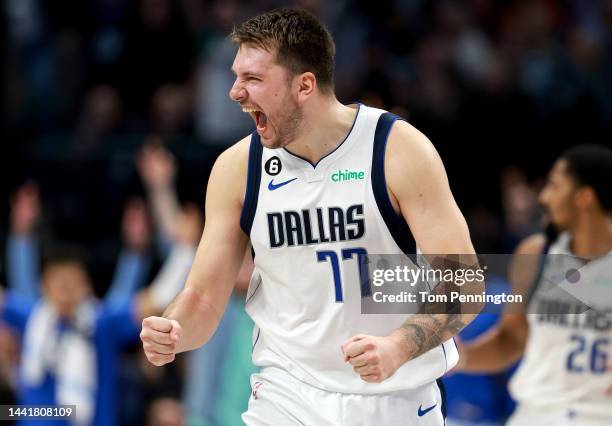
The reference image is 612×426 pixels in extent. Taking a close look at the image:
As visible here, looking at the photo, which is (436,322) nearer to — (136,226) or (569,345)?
(569,345)

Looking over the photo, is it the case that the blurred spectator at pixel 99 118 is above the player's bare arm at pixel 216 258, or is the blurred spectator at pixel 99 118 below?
above

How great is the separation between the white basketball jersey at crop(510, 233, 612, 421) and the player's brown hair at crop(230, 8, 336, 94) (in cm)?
247

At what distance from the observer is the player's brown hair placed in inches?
200

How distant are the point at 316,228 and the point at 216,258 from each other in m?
0.50

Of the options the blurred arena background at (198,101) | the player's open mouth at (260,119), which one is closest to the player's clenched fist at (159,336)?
the player's open mouth at (260,119)

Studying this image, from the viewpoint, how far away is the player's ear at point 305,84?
5.12 m

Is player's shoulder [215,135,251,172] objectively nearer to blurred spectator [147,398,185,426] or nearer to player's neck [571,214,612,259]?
player's neck [571,214,612,259]

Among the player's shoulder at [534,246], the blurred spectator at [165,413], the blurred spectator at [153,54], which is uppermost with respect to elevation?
the blurred spectator at [153,54]

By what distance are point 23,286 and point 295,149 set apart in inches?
242

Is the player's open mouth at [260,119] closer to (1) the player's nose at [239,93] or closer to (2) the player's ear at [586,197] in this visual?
(1) the player's nose at [239,93]

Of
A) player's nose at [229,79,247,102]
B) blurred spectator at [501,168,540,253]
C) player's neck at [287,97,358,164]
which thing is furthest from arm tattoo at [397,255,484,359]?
blurred spectator at [501,168,540,253]

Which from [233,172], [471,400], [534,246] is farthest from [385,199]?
[471,400]

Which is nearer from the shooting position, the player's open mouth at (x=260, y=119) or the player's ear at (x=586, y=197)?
the player's open mouth at (x=260, y=119)

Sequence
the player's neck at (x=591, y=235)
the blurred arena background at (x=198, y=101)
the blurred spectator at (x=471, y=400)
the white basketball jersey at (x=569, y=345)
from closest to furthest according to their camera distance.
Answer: the white basketball jersey at (x=569, y=345) < the player's neck at (x=591, y=235) < the blurred spectator at (x=471, y=400) < the blurred arena background at (x=198, y=101)
